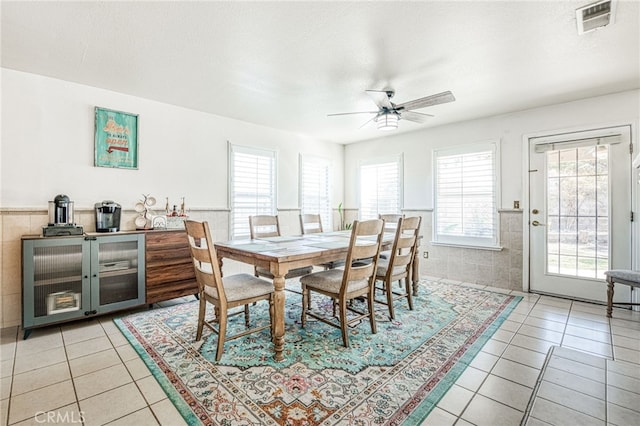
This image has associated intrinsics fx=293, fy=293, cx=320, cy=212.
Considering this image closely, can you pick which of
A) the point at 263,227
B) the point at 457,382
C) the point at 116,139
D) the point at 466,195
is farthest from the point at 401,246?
the point at 116,139

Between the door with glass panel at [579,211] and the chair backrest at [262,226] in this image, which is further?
the chair backrest at [262,226]

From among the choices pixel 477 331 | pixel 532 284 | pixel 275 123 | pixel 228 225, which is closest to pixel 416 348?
pixel 477 331

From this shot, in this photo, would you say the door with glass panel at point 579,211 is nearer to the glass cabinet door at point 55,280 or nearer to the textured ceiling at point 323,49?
the textured ceiling at point 323,49

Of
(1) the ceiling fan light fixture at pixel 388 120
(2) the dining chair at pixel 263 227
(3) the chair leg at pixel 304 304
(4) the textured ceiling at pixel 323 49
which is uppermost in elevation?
(4) the textured ceiling at pixel 323 49

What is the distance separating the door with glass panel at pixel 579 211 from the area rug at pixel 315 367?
1257 millimetres

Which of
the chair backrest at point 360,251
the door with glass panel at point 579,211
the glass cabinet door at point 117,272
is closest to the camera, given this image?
the chair backrest at point 360,251

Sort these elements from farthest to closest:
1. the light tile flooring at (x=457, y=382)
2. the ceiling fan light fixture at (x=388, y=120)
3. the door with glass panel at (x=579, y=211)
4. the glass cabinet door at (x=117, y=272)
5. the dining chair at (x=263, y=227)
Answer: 1. the dining chair at (x=263, y=227)
2. the door with glass panel at (x=579, y=211)
3. the ceiling fan light fixture at (x=388, y=120)
4. the glass cabinet door at (x=117, y=272)
5. the light tile flooring at (x=457, y=382)

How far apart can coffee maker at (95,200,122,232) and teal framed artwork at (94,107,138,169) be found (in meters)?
0.50

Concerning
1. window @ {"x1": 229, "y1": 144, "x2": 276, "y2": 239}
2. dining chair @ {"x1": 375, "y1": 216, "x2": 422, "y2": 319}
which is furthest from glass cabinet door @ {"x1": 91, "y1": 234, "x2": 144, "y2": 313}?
dining chair @ {"x1": 375, "y1": 216, "x2": 422, "y2": 319}

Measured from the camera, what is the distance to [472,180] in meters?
4.44

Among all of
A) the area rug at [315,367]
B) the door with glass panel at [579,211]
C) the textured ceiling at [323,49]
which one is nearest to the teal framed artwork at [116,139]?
the textured ceiling at [323,49]

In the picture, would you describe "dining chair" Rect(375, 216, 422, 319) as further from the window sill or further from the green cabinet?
the green cabinet

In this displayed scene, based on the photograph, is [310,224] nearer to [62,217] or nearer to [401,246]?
[401,246]

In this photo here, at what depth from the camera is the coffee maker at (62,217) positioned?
2.72 meters
